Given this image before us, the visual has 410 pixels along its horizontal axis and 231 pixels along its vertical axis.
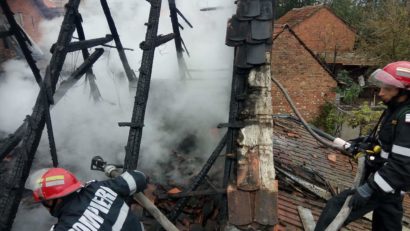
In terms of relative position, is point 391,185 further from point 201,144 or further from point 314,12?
point 314,12

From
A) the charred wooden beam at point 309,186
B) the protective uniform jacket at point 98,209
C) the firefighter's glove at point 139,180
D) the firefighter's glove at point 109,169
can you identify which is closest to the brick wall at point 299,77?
the charred wooden beam at point 309,186

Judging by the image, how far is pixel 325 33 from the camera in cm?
2092

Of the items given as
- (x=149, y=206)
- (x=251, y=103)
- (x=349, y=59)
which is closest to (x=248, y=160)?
(x=251, y=103)

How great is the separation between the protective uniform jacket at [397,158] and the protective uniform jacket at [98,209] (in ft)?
6.46

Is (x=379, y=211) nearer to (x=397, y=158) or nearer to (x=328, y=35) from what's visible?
(x=397, y=158)

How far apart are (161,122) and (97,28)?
459cm

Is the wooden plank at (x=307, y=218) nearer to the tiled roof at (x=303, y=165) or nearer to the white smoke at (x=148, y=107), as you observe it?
the tiled roof at (x=303, y=165)

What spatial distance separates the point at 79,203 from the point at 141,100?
4.08 feet

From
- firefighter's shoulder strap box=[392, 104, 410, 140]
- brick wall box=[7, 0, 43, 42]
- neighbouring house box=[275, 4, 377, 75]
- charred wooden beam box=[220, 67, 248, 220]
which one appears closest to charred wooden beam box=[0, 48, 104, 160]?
charred wooden beam box=[220, 67, 248, 220]

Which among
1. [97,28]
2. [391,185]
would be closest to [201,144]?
[391,185]

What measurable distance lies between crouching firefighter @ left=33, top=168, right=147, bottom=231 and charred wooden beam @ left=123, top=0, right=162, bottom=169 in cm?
66

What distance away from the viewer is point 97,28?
902 cm

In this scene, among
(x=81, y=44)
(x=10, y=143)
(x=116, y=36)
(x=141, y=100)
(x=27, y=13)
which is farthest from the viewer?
(x=27, y=13)

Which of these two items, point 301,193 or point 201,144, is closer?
point 301,193
